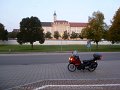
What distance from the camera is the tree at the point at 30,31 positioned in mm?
62362

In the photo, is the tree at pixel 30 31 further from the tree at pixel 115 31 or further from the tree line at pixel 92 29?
the tree at pixel 115 31

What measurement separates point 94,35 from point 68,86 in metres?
49.4

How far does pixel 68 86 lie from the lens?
11.7 m

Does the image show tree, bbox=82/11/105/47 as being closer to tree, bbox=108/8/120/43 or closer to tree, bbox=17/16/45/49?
tree, bbox=108/8/120/43

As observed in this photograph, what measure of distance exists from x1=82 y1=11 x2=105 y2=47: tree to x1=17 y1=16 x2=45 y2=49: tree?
9.46 m

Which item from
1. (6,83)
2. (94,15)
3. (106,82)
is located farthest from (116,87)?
(94,15)

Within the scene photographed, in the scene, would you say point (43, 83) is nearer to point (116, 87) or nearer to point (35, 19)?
point (116, 87)

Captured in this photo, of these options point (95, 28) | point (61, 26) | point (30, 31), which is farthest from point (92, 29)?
point (61, 26)

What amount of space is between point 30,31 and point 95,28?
13262 mm

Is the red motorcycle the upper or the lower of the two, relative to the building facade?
lower

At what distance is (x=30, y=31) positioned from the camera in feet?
206

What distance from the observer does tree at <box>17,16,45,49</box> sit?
205 feet

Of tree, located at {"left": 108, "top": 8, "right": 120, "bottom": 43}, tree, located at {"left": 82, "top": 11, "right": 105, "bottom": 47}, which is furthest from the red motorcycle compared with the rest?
tree, located at {"left": 82, "top": 11, "right": 105, "bottom": 47}

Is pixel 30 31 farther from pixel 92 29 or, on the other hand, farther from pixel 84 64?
pixel 84 64
